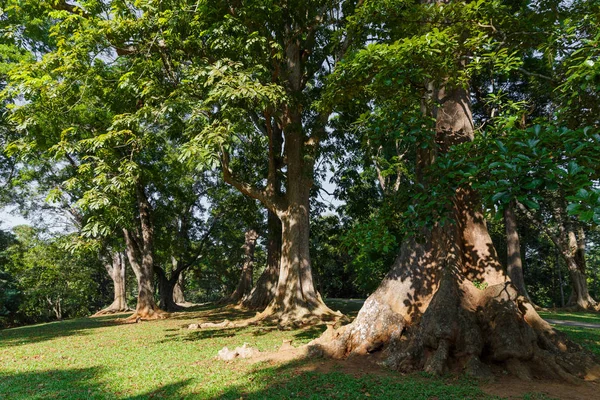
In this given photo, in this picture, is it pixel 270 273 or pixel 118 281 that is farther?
pixel 118 281

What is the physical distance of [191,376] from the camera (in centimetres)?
632

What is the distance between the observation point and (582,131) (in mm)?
2891

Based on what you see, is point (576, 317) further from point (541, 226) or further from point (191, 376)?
point (191, 376)

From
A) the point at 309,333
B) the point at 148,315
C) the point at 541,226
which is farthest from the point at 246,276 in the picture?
the point at 541,226

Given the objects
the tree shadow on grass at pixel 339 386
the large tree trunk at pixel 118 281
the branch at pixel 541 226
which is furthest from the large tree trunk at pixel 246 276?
the tree shadow on grass at pixel 339 386

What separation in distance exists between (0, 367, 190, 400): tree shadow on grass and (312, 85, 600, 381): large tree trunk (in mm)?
2863

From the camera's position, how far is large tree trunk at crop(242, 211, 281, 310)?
17625 mm

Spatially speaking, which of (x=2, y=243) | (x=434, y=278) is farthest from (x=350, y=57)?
(x=2, y=243)

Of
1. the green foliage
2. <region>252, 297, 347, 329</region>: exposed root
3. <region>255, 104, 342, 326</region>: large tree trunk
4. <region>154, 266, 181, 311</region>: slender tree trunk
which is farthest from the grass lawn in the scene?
the green foliage

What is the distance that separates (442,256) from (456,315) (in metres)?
1.26

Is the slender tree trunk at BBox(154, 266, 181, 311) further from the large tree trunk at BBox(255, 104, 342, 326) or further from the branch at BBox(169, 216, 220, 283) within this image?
the large tree trunk at BBox(255, 104, 342, 326)

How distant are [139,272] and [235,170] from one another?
7209 mm

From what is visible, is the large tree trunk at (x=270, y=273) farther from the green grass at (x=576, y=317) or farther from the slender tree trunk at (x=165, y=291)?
the green grass at (x=576, y=317)

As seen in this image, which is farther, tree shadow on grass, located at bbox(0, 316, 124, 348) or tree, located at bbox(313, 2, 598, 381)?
tree shadow on grass, located at bbox(0, 316, 124, 348)
